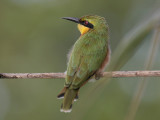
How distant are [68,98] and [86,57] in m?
0.49

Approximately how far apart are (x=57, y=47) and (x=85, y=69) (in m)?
5.06

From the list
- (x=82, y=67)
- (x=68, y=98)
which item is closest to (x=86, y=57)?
(x=82, y=67)

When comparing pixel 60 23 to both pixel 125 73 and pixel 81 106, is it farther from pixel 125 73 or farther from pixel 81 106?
pixel 81 106

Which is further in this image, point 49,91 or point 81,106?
point 49,91

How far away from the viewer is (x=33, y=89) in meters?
6.76

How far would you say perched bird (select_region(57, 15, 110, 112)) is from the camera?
6.97ft

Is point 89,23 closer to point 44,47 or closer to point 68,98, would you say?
point 68,98

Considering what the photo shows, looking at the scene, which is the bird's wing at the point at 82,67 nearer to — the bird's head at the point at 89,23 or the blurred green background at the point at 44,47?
the bird's head at the point at 89,23

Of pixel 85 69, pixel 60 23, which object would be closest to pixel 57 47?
pixel 60 23

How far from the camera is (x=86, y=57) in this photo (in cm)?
245

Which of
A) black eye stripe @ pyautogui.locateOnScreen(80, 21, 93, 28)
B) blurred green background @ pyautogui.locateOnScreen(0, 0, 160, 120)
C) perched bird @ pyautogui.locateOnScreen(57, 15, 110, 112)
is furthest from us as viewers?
blurred green background @ pyautogui.locateOnScreen(0, 0, 160, 120)

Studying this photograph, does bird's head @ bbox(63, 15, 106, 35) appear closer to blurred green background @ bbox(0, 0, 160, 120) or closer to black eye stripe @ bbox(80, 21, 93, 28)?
black eye stripe @ bbox(80, 21, 93, 28)

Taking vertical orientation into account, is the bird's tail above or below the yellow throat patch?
below

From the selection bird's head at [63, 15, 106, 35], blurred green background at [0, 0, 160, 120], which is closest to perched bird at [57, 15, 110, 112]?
bird's head at [63, 15, 106, 35]
